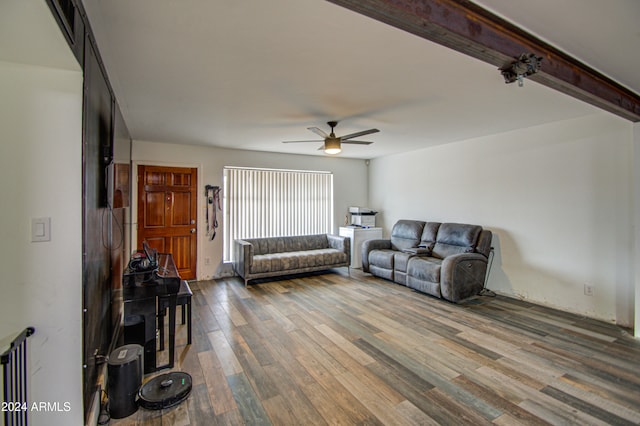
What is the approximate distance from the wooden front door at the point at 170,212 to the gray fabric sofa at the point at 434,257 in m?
3.20

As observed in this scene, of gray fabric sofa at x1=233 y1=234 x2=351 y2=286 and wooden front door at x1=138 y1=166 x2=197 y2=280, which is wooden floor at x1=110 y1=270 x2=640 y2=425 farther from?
wooden front door at x1=138 y1=166 x2=197 y2=280

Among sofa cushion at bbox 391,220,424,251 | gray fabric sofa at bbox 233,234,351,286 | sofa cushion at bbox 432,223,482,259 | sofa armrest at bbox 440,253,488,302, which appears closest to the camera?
sofa armrest at bbox 440,253,488,302

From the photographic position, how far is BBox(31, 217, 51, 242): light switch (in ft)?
5.17

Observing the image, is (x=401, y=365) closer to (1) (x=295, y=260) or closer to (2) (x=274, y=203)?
(1) (x=295, y=260)

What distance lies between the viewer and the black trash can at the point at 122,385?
6.75ft

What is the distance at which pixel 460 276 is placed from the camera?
13.8 feet

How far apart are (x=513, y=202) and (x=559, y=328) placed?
71.8 inches

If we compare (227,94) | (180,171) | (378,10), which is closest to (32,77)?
(227,94)

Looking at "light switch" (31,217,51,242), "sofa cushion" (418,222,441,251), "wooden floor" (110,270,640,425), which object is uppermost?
"light switch" (31,217,51,242)

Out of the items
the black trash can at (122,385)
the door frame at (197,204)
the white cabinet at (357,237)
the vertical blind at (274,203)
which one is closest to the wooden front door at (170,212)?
the door frame at (197,204)

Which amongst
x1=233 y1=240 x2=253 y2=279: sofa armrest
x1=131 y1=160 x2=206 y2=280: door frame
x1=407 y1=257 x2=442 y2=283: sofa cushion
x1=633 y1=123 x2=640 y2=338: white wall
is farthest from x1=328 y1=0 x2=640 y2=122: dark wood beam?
x1=131 y1=160 x2=206 y2=280: door frame

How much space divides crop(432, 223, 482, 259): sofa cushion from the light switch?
4.73 m

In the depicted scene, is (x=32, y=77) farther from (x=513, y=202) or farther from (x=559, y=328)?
(x=513, y=202)

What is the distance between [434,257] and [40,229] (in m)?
4.83
